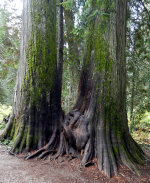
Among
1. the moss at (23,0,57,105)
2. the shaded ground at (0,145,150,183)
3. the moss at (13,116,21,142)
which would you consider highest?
the moss at (23,0,57,105)

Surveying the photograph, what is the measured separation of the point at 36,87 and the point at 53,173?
234 centimetres

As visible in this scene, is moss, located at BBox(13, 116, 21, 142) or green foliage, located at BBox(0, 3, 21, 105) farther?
green foliage, located at BBox(0, 3, 21, 105)

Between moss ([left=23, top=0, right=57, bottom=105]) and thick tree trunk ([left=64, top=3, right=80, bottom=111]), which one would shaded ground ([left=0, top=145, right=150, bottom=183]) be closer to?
moss ([left=23, top=0, right=57, bottom=105])

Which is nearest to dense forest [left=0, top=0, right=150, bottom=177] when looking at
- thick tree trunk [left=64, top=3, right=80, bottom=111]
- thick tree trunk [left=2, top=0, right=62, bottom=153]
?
thick tree trunk [left=2, top=0, right=62, bottom=153]

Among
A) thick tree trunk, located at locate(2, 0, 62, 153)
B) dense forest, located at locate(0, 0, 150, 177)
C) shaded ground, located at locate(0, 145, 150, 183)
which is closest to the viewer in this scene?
shaded ground, located at locate(0, 145, 150, 183)

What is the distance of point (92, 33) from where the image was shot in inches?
204

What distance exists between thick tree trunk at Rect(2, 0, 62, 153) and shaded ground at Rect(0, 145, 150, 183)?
66cm

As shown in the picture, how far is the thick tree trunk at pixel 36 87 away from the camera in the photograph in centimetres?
464

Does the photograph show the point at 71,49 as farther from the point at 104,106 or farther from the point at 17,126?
the point at 17,126

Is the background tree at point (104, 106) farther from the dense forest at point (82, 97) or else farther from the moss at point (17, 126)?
the moss at point (17, 126)

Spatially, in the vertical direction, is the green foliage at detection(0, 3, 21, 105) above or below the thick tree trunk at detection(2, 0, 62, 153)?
above

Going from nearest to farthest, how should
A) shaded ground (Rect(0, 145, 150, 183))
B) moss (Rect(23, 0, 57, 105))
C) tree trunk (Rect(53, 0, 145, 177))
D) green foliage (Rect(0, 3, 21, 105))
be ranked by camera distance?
shaded ground (Rect(0, 145, 150, 183)), tree trunk (Rect(53, 0, 145, 177)), moss (Rect(23, 0, 57, 105)), green foliage (Rect(0, 3, 21, 105))

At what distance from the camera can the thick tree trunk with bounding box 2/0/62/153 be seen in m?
4.64

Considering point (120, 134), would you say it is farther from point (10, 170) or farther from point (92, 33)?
point (92, 33)
